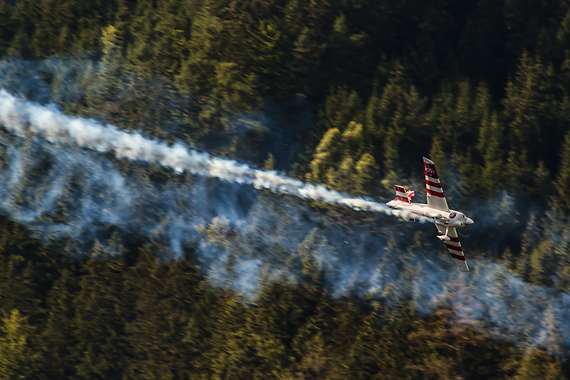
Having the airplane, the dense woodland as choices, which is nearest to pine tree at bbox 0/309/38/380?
the dense woodland

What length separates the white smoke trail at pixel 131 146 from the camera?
31.5 meters

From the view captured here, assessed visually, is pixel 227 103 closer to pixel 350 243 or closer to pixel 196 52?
pixel 196 52

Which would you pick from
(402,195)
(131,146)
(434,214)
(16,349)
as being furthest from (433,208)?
(16,349)

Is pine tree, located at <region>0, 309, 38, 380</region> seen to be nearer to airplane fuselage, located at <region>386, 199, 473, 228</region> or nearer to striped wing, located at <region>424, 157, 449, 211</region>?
airplane fuselage, located at <region>386, 199, 473, 228</region>

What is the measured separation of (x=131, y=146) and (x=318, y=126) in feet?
33.2

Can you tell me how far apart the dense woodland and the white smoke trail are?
273 centimetres

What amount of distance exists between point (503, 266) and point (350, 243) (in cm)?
748

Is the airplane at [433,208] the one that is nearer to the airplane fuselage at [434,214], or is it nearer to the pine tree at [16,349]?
the airplane fuselage at [434,214]

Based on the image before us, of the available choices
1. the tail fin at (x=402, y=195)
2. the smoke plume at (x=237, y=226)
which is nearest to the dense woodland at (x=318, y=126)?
the smoke plume at (x=237, y=226)

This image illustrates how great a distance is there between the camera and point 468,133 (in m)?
37.0

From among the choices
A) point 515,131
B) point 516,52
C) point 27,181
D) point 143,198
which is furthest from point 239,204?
point 516,52

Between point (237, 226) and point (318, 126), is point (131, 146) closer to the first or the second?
point (237, 226)

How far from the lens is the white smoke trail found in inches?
1240

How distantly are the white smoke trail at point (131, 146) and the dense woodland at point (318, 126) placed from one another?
2.73 m
